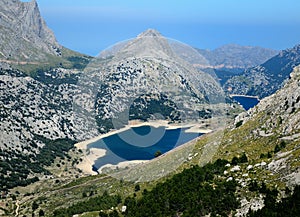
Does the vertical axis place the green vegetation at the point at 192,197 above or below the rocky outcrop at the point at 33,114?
below

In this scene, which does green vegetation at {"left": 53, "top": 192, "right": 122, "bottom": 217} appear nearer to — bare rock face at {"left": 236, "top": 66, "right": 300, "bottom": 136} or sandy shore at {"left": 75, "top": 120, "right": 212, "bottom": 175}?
sandy shore at {"left": 75, "top": 120, "right": 212, "bottom": 175}

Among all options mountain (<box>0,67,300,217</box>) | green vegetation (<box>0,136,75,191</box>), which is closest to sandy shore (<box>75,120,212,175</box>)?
green vegetation (<box>0,136,75,191</box>)

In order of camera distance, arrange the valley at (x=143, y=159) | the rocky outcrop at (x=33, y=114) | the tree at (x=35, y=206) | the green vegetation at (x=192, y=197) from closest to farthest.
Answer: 1. the green vegetation at (x=192, y=197)
2. the valley at (x=143, y=159)
3. the tree at (x=35, y=206)
4. the rocky outcrop at (x=33, y=114)

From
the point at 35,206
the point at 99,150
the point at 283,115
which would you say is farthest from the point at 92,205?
the point at 99,150

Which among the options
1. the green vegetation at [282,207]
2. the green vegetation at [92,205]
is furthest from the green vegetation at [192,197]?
the green vegetation at [92,205]

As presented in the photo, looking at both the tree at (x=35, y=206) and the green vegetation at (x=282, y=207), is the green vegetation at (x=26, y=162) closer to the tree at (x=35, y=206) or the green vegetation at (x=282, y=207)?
the tree at (x=35, y=206)

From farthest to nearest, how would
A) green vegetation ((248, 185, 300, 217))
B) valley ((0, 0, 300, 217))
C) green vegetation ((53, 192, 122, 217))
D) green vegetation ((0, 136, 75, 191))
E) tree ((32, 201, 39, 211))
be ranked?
green vegetation ((0, 136, 75, 191)), tree ((32, 201, 39, 211)), green vegetation ((53, 192, 122, 217)), valley ((0, 0, 300, 217)), green vegetation ((248, 185, 300, 217))

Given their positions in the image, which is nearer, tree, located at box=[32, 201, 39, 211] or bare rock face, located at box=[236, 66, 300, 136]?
bare rock face, located at box=[236, 66, 300, 136]

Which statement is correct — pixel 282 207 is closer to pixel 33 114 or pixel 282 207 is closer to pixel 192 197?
pixel 192 197

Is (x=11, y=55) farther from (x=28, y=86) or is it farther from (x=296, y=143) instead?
(x=296, y=143)

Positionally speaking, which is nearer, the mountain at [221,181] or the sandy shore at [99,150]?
the mountain at [221,181]

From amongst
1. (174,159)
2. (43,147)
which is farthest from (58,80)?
(174,159)
